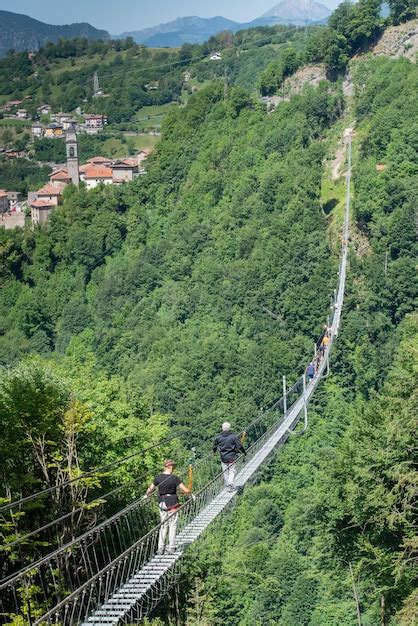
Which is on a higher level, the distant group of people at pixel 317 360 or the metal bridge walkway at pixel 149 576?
the metal bridge walkway at pixel 149 576

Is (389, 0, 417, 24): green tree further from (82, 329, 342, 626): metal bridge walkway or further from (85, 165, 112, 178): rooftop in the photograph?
(82, 329, 342, 626): metal bridge walkway

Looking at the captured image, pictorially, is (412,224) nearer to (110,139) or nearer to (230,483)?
(230,483)

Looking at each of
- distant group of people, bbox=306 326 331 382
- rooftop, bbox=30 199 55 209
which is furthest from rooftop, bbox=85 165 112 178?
distant group of people, bbox=306 326 331 382

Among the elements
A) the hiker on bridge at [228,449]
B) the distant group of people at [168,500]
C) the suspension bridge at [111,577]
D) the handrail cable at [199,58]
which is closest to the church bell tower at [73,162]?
the handrail cable at [199,58]

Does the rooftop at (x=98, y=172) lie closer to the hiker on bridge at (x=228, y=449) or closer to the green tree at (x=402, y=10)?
the green tree at (x=402, y=10)

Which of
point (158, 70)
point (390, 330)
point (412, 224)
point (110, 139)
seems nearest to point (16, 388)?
point (390, 330)
